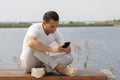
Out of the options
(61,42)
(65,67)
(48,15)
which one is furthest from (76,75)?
(48,15)

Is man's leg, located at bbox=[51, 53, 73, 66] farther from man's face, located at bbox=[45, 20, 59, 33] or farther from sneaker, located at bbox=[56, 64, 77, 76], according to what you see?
man's face, located at bbox=[45, 20, 59, 33]

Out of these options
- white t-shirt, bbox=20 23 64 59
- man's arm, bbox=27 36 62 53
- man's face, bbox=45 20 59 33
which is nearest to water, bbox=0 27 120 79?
white t-shirt, bbox=20 23 64 59

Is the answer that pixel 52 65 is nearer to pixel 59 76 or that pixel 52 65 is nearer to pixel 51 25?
pixel 59 76

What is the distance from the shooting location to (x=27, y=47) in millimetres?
4637

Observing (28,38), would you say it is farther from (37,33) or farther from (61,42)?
(61,42)

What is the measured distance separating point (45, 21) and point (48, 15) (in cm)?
10

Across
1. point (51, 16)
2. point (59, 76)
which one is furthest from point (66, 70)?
point (51, 16)

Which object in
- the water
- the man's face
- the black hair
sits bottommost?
the water

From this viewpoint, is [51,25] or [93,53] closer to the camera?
[51,25]

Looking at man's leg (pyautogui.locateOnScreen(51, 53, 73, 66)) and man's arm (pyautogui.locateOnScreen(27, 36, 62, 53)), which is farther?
man's leg (pyautogui.locateOnScreen(51, 53, 73, 66))

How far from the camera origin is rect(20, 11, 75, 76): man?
4.55m

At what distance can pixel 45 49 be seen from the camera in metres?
4.53

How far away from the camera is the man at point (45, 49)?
14.9 ft

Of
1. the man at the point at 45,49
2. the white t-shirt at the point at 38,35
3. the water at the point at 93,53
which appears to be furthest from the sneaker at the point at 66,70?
the water at the point at 93,53
